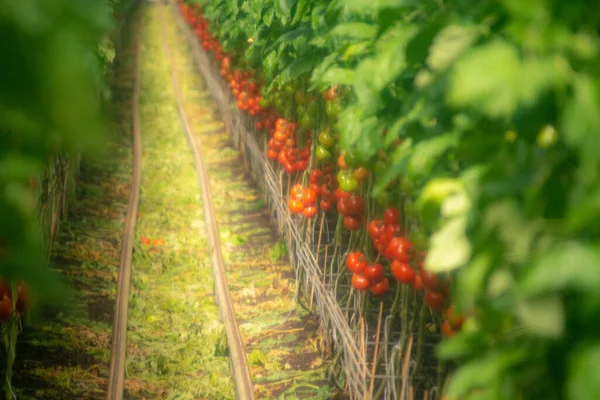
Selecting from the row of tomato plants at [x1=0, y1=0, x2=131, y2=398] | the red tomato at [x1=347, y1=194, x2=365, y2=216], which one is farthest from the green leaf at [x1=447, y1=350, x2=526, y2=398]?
the red tomato at [x1=347, y1=194, x2=365, y2=216]

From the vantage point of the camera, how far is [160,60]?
17.5 m

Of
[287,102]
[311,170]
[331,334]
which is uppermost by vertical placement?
[287,102]

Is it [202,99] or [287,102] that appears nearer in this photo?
[287,102]

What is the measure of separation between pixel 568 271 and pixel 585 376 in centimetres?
16

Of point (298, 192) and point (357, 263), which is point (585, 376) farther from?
point (298, 192)

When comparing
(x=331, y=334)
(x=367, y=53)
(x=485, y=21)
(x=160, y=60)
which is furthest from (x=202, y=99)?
(x=485, y=21)

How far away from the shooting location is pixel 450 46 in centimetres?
145

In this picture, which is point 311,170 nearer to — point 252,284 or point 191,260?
point 252,284

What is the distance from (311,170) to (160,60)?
41.5ft

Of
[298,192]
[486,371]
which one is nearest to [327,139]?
[298,192]

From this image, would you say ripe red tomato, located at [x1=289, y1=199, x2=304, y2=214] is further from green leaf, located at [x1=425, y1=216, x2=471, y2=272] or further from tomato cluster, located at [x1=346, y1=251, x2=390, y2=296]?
green leaf, located at [x1=425, y1=216, x2=471, y2=272]

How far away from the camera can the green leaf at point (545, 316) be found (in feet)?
3.90

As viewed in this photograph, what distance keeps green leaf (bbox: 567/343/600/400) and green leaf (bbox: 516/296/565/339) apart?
0.12m

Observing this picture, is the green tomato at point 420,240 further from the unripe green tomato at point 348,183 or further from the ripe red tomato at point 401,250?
the unripe green tomato at point 348,183
